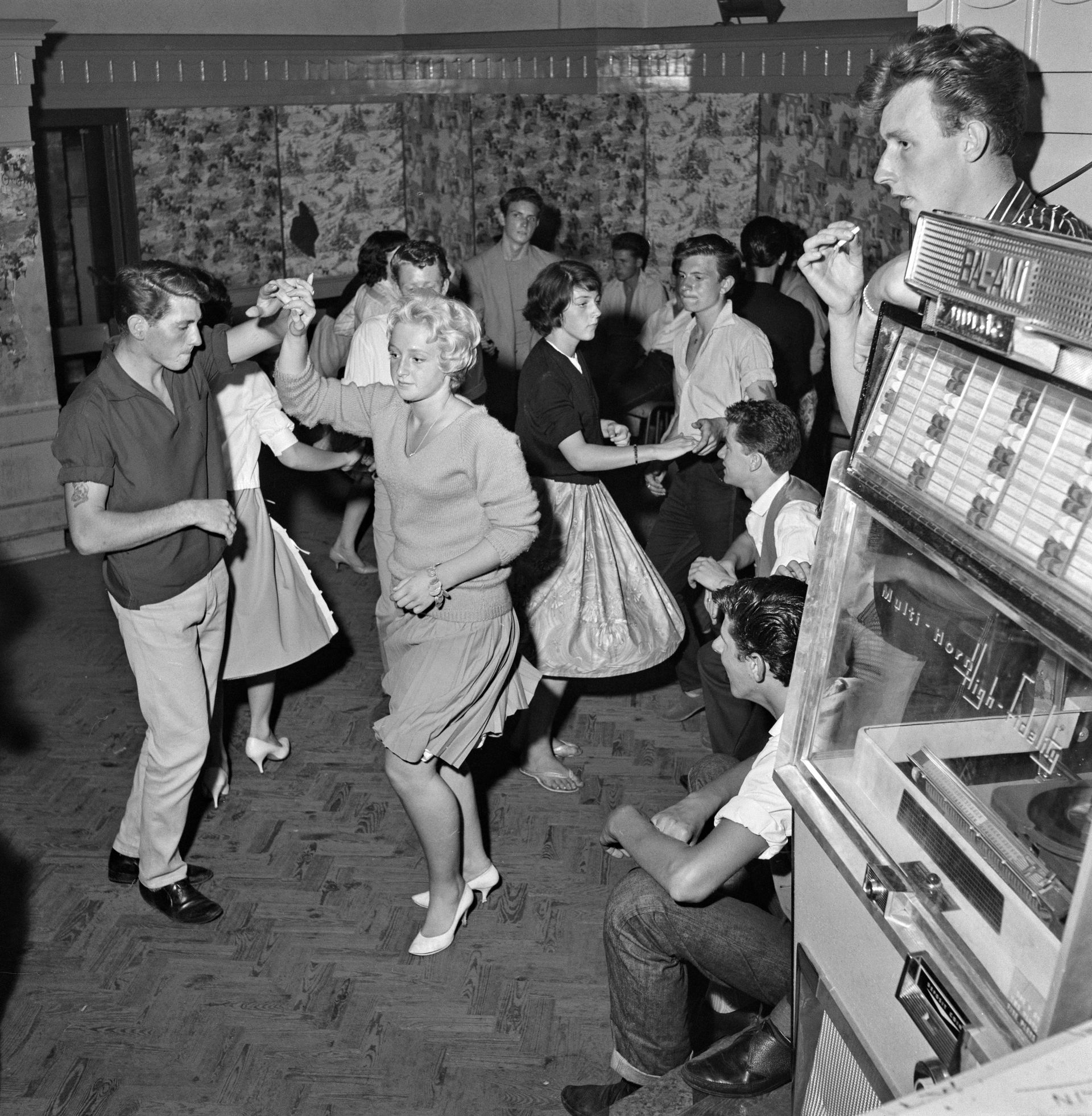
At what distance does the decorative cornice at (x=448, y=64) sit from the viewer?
7.39 meters

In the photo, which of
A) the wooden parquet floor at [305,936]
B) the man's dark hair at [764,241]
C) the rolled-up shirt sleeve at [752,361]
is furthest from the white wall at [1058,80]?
the man's dark hair at [764,241]

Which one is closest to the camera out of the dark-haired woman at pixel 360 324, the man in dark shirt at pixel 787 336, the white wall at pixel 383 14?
the dark-haired woman at pixel 360 324

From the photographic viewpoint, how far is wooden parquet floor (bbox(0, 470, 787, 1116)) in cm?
294

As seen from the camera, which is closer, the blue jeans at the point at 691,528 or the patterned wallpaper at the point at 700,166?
the blue jeans at the point at 691,528

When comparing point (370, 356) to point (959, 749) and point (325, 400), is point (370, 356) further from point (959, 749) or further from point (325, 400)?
point (959, 749)

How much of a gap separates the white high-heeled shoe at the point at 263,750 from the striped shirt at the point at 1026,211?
2936 millimetres

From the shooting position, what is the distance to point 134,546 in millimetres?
3236

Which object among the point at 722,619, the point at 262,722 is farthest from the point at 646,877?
the point at 262,722

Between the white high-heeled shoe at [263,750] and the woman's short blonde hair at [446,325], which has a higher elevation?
the woman's short blonde hair at [446,325]

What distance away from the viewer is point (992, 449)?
1580 millimetres

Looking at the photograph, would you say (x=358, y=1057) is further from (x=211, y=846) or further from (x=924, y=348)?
(x=924, y=348)

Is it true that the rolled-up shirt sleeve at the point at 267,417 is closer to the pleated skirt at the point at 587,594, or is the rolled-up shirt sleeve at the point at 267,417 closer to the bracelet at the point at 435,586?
the pleated skirt at the point at 587,594

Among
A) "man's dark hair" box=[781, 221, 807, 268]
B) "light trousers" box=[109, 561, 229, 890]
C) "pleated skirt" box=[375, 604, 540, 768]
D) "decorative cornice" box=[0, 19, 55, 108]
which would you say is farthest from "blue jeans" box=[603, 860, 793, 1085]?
"decorative cornice" box=[0, 19, 55, 108]

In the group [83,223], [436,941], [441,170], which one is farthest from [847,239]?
[441,170]
